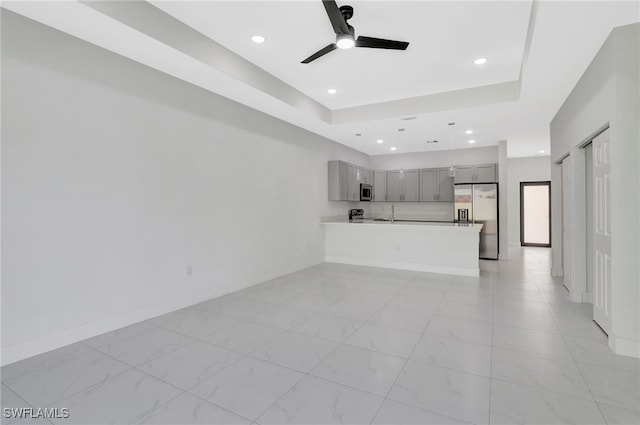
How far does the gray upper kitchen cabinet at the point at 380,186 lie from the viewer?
872 cm

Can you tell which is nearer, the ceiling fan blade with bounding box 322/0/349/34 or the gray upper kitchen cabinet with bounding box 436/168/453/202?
the ceiling fan blade with bounding box 322/0/349/34

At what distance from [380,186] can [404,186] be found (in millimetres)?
671

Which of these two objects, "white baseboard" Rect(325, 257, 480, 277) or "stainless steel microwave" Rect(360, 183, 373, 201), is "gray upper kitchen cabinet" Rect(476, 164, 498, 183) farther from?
"white baseboard" Rect(325, 257, 480, 277)

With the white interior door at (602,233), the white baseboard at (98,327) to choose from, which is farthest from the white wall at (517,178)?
the white baseboard at (98,327)

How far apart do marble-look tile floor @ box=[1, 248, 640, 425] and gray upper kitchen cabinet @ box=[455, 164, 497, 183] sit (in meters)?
4.20

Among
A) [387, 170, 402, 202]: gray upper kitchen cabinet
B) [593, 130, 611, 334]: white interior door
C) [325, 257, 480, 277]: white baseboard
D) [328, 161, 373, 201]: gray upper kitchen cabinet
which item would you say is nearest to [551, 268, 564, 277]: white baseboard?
[325, 257, 480, 277]: white baseboard

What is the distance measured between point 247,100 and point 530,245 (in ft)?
30.7

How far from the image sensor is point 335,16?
2.45 m

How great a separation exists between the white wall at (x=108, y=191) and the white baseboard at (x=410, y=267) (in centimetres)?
233

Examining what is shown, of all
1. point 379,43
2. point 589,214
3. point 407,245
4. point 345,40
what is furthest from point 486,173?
point 345,40

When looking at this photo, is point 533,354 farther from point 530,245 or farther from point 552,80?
point 530,245

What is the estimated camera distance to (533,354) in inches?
103

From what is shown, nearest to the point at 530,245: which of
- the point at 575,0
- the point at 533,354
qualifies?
the point at 533,354

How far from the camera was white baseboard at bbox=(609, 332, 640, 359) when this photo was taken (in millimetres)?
2553
